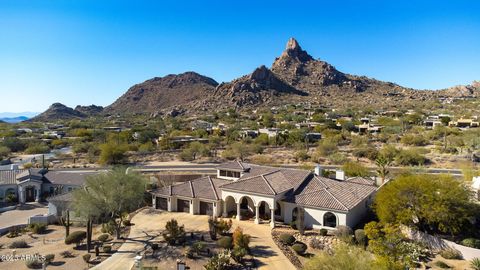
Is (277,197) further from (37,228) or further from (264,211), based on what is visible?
(37,228)

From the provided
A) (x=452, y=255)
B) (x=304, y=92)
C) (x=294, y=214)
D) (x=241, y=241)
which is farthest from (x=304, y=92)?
(x=241, y=241)

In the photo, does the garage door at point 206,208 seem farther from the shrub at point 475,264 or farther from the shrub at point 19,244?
the shrub at point 475,264

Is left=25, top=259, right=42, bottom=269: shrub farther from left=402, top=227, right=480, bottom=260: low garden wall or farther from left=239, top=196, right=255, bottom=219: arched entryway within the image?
left=402, top=227, right=480, bottom=260: low garden wall

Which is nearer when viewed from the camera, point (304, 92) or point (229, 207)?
point (229, 207)

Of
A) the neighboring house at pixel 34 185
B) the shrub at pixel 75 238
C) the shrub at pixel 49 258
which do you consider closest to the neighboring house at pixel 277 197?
the shrub at pixel 75 238

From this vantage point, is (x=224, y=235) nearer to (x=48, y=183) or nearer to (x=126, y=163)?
(x=48, y=183)
